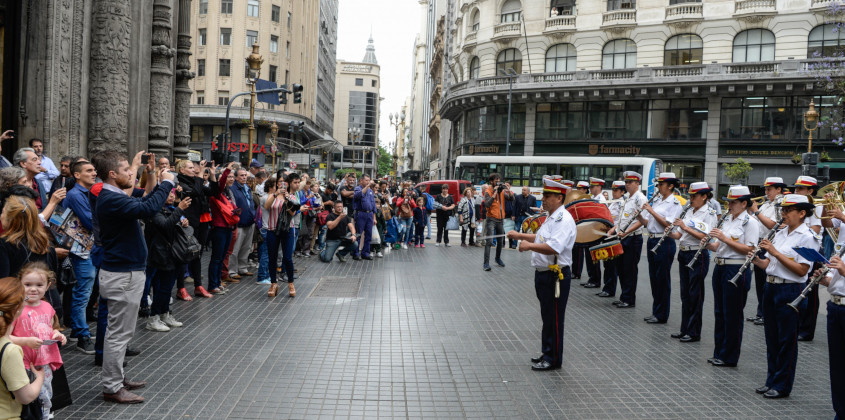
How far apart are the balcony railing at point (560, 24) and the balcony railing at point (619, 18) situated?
2.07 metres

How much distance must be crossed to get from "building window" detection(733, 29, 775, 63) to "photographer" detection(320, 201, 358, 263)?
103ft

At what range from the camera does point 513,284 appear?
1260 centimetres

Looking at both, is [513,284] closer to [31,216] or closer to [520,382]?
[520,382]

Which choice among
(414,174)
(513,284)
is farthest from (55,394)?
(414,174)

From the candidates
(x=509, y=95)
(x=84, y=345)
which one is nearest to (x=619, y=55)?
(x=509, y=95)

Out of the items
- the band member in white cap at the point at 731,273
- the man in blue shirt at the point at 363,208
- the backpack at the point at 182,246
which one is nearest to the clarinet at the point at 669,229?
the band member in white cap at the point at 731,273

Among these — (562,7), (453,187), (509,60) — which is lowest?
(453,187)

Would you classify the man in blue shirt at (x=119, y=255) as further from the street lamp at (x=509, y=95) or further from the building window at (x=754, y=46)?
the building window at (x=754, y=46)

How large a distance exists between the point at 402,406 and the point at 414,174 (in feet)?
241

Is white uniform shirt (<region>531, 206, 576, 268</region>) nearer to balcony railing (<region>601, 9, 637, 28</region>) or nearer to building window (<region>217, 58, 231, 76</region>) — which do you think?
balcony railing (<region>601, 9, 637, 28</region>)

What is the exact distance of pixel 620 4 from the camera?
133 ft

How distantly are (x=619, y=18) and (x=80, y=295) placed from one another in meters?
39.2

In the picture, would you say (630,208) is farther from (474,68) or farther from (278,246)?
(474,68)

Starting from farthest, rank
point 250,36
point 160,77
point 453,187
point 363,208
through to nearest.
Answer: point 250,36 → point 453,187 → point 363,208 → point 160,77
